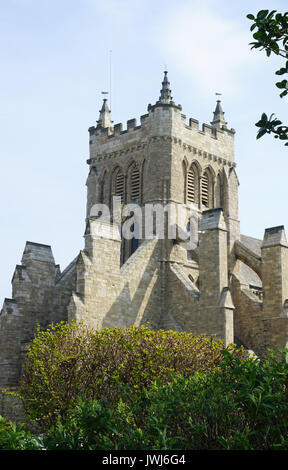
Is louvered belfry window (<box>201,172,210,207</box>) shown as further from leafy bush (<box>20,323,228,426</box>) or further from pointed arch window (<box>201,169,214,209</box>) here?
leafy bush (<box>20,323,228,426</box>)

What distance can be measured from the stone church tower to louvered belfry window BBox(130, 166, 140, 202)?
8cm

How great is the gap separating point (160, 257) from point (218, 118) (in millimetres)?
11657

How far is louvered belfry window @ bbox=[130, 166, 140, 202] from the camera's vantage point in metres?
37.0

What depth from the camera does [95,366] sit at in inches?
837

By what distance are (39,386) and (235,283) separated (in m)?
16.6

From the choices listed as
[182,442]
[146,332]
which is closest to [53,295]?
[146,332]

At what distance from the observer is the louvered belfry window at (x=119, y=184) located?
38.1 metres

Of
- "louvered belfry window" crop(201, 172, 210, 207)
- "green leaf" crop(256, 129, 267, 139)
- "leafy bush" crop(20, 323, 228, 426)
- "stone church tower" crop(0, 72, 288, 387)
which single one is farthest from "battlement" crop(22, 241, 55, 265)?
"green leaf" crop(256, 129, 267, 139)

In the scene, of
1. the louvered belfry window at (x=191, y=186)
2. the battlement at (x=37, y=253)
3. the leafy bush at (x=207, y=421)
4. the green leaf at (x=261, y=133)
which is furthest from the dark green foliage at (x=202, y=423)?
the louvered belfry window at (x=191, y=186)

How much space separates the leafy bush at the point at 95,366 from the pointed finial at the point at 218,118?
2079 cm

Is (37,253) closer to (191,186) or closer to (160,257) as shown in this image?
(160,257)

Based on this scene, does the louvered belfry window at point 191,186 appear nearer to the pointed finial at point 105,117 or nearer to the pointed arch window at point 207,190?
the pointed arch window at point 207,190

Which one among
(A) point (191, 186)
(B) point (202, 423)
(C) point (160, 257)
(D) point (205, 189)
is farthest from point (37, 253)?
(B) point (202, 423)

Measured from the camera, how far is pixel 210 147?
38750mm
